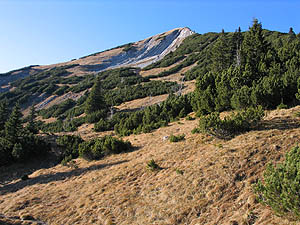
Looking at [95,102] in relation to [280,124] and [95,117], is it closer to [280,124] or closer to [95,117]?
[95,117]

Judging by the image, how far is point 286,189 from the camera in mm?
6215

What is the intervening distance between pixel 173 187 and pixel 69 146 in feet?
58.2

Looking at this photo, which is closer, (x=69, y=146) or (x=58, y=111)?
(x=69, y=146)

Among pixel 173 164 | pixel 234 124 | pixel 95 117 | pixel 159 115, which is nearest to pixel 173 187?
pixel 173 164

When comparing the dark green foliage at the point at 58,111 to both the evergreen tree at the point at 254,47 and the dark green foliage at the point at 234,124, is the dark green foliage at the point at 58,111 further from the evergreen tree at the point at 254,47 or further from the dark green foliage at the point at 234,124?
the dark green foliage at the point at 234,124

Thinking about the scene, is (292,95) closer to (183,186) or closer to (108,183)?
(183,186)

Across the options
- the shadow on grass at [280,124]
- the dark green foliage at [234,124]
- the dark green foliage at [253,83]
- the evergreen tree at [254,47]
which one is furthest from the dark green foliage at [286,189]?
the evergreen tree at [254,47]

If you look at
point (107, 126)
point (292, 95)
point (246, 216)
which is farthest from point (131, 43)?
point (246, 216)

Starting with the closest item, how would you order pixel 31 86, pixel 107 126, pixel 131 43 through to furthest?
pixel 107 126 < pixel 31 86 < pixel 131 43

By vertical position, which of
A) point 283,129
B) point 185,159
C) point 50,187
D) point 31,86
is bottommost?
point 50,187

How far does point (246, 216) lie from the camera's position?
719cm

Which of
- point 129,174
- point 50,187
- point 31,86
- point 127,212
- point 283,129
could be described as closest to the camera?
point 127,212

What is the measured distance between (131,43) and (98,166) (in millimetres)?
154031

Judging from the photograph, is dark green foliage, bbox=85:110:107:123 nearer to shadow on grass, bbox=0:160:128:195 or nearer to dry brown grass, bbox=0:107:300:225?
shadow on grass, bbox=0:160:128:195
